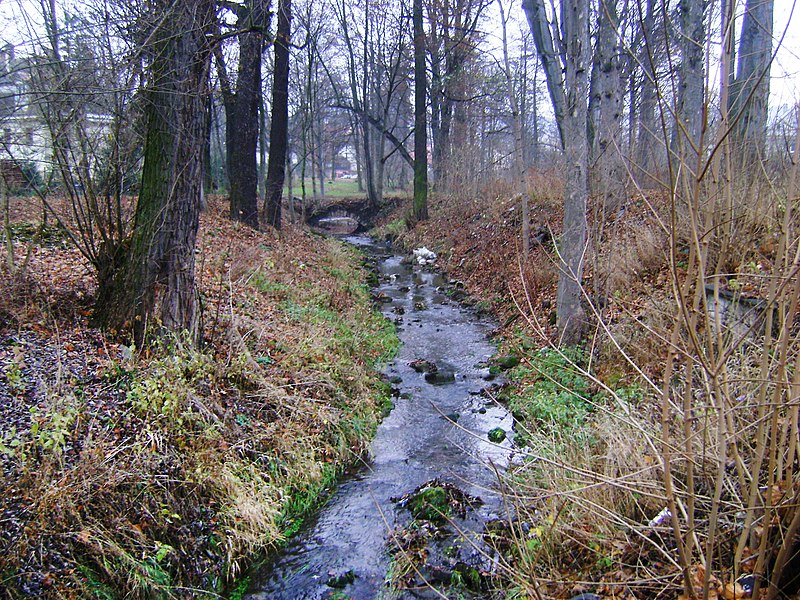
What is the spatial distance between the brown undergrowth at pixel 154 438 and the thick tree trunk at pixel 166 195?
1.17 feet

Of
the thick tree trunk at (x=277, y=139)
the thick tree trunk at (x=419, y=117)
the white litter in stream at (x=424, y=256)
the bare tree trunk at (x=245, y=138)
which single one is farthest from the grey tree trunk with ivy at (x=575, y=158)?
the thick tree trunk at (x=419, y=117)

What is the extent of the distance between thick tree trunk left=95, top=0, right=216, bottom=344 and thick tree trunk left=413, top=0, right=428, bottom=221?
14754 millimetres

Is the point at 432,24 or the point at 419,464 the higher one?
the point at 432,24

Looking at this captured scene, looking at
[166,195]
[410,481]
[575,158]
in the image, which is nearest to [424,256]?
[575,158]

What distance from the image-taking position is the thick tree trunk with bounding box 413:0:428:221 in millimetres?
19484

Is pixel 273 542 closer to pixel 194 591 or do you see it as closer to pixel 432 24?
pixel 194 591

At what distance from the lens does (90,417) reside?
15.0ft

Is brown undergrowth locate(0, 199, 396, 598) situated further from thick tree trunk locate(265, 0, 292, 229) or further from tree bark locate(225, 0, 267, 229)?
thick tree trunk locate(265, 0, 292, 229)

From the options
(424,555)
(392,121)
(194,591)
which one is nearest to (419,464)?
(424,555)

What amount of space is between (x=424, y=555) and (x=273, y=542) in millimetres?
1321

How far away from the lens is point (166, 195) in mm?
5777

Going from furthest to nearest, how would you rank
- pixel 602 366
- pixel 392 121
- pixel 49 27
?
pixel 392 121
pixel 602 366
pixel 49 27

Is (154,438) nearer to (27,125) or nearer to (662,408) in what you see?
(27,125)

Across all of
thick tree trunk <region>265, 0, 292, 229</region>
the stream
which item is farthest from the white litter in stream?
the stream
